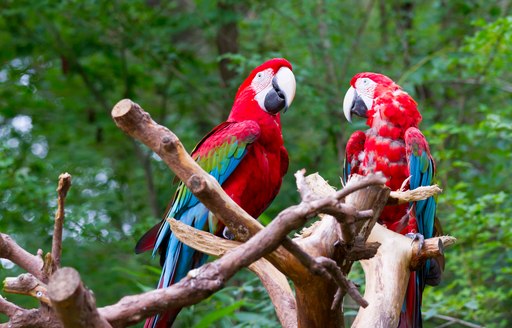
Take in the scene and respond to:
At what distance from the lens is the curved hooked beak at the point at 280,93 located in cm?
294

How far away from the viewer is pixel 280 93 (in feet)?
9.69

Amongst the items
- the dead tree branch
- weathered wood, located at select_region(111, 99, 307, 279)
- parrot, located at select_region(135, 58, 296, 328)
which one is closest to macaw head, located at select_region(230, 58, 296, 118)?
parrot, located at select_region(135, 58, 296, 328)

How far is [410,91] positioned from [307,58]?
4.07ft

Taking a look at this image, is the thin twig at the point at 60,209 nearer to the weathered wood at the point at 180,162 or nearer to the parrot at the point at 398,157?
the weathered wood at the point at 180,162

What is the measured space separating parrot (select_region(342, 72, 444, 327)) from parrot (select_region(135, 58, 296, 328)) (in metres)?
0.33

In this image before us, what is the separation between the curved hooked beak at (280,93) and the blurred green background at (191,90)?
139 cm

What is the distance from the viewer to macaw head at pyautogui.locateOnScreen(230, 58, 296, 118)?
294 cm

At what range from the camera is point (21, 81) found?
5.30 meters

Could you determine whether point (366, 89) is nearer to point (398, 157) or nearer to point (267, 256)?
point (398, 157)

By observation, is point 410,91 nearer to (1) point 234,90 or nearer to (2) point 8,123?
(1) point 234,90

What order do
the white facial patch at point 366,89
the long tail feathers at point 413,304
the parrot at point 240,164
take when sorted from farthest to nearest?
the white facial patch at point 366,89
the parrot at point 240,164
the long tail feathers at point 413,304

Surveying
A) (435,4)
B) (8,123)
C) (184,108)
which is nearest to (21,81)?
(8,123)

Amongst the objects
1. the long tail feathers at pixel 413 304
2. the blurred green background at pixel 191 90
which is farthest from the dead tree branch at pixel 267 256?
the blurred green background at pixel 191 90

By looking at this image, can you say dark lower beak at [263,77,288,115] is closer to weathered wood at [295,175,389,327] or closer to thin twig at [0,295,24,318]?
weathered wood at [295,175,389,327]
